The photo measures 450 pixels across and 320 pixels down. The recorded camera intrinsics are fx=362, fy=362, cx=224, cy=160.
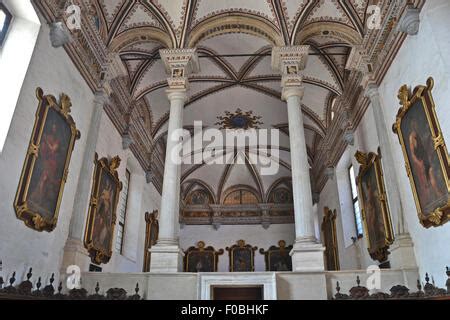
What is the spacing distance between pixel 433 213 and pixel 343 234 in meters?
6.80

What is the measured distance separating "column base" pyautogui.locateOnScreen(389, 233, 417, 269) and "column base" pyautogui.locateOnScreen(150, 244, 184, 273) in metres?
4.74

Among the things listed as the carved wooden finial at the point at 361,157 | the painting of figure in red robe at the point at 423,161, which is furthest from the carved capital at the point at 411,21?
the carved wooden finial at the point at 361,157

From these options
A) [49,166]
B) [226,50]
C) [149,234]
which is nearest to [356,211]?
[226,50]

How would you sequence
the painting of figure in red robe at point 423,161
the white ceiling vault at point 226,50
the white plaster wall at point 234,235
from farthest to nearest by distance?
the white plaster wall at point 234,235 < the white ceiling vault at point 226,50 < the painting of figure in red robe at point 423,161

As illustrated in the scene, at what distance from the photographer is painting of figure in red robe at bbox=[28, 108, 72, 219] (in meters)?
6.94

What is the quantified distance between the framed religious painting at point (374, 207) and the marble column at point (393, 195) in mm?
466

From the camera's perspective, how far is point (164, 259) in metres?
7.87

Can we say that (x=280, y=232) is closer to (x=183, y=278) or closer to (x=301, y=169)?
(x=301, y=169)

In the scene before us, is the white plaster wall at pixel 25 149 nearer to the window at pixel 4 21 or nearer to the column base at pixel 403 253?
the window at pixel 4 21

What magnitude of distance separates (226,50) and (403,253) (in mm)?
8523

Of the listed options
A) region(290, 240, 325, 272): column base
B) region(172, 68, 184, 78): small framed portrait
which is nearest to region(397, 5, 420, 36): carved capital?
region(290, 240, 325, 272): column base

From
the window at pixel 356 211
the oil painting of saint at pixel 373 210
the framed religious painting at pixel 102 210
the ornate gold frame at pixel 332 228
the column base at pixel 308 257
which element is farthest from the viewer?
the ornate gold frame at pixel 332 228

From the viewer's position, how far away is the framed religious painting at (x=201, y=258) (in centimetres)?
1961
